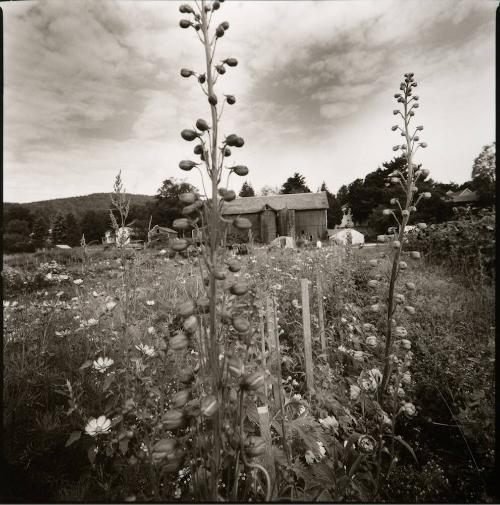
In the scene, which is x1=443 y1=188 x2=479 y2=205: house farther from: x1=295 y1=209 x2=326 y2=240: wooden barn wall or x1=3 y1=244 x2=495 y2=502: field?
x1=295 y1=209 x2=326 y2=240: wooden barn wall

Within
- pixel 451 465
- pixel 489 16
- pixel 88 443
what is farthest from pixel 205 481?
Answer: pixel 489 16

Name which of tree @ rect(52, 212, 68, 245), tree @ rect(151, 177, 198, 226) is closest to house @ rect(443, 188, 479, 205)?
tree @ rect(52, 212, 68, 245)

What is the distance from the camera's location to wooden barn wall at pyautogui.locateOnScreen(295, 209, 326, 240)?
41125 millimetres

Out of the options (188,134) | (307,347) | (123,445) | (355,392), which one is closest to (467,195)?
(307,347)

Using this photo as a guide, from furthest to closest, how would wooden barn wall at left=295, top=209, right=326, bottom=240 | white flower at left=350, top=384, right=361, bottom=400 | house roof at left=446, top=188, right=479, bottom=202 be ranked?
1. wooden barn wall at left=295, top=209, right=326, bottom=240
2. house roof at left=446, top=188, right=479, bottom=202
3. white flower at left=350, top=384, right=361, bottom=400

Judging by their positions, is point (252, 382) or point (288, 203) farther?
point (288, 203)

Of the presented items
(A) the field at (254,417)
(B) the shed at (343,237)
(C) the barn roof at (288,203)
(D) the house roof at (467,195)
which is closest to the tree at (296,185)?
(C) the barn roof at (288,203)

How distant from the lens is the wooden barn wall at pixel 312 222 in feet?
135

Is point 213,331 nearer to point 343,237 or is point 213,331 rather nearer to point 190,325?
point 190,325

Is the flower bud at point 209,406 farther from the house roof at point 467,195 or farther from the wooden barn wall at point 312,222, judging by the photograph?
the wooden barn wall at point 312,222

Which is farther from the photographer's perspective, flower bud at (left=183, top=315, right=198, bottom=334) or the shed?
the shed

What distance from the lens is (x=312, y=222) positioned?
4147cm

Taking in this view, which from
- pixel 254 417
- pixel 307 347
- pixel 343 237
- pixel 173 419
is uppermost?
pixel 343 237

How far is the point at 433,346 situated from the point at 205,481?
3.28 m
